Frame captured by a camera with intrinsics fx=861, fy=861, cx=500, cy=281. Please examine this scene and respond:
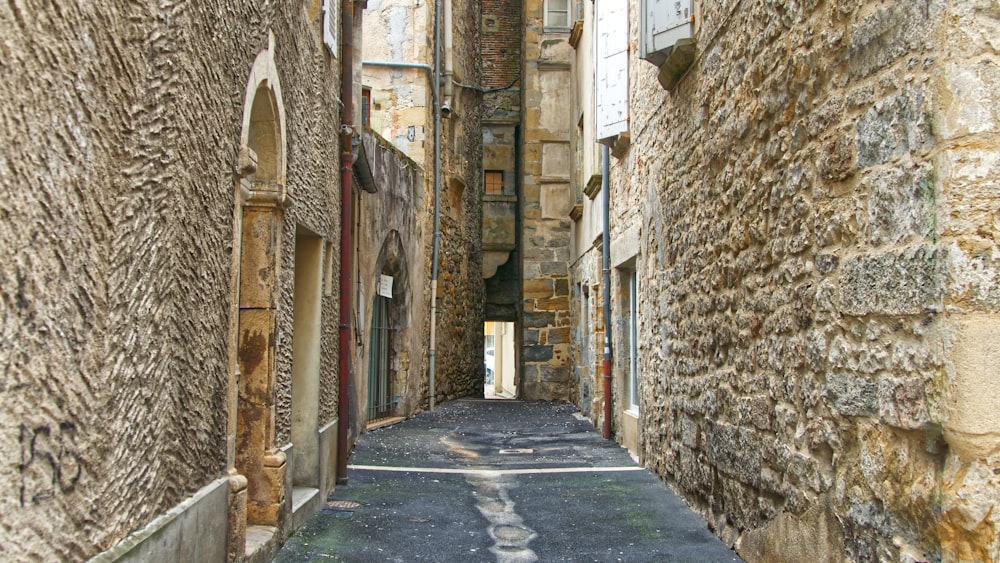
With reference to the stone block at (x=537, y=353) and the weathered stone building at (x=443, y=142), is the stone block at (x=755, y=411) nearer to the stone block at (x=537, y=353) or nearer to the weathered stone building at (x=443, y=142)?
the weathered stone building at (x=443, y=142)

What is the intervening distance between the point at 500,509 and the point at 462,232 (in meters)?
11.0

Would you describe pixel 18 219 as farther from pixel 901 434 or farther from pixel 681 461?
pixel 681 461

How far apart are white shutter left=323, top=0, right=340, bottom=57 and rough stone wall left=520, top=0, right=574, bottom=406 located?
942cm

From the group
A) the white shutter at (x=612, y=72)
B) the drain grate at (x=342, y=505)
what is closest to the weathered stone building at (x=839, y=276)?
the drain grate at (x=342, y=505)

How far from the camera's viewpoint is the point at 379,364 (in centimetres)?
1146

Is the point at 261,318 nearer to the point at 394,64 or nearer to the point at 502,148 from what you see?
the point at 394,64

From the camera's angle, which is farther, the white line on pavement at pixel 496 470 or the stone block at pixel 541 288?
the stone block at pixel 541 288

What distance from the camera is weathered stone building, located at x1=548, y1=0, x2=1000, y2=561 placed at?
2.40m

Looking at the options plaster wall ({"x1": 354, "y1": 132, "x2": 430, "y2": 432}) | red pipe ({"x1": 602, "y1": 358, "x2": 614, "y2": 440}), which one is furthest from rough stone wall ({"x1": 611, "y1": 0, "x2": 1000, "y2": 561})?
plaster wall ({"x1": 354, "y1": 132, "x2": 430, "y2": 432})

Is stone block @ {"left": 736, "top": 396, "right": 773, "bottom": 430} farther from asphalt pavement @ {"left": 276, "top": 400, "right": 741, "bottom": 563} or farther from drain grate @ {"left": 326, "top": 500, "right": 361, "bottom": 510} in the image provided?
drain grate @ {"left": 326, "top": 500, "right": 361, "bottom": 510}

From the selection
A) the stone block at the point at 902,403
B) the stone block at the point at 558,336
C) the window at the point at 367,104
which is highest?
the window at the point at 367,104

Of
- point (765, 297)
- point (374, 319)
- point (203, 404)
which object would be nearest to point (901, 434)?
point (765, 297)

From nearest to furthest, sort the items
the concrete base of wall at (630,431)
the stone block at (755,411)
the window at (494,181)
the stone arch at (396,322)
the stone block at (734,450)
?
the stone block at (755,411) → the stone block at (734,450) → the concrete base of wall at (630,431) → the stone arch at (396,322) → the window at (494,181)

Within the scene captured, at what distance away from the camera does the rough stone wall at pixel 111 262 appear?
1.88m
